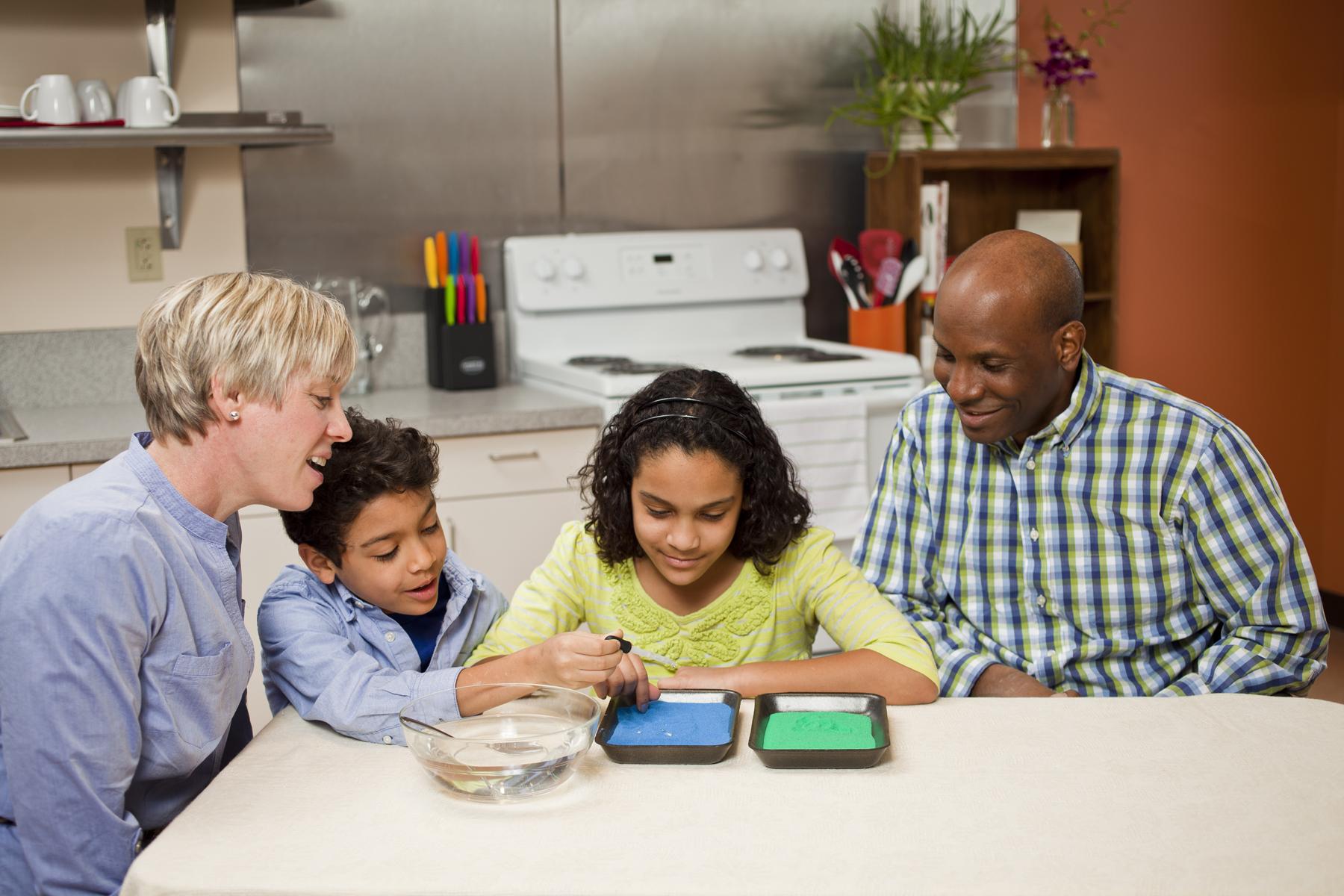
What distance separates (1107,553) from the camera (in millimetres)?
1722

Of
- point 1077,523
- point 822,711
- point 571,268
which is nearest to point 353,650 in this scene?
point 822,711

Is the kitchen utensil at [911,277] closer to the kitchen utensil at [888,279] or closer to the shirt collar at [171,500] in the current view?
the kitchen utensil at [888,279]

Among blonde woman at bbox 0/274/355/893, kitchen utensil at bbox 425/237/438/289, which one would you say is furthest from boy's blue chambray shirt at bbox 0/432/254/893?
Result: kitchen utensil at bbox 425/237/438/289

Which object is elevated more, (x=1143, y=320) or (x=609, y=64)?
(x=609, y=64)

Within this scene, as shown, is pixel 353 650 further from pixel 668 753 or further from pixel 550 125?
pixel 550 125

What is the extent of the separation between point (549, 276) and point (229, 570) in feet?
6.57

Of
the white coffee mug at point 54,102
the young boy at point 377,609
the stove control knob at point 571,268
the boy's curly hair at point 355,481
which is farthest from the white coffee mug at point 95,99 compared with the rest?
the boy's curly hair at point 355,481

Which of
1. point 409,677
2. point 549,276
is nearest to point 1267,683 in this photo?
point 409,677

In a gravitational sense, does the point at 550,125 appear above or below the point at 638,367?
above

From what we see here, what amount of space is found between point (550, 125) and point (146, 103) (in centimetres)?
101

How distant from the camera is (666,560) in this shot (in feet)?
5.10

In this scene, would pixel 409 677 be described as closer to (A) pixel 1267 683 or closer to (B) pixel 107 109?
(A) pixel 1267 683

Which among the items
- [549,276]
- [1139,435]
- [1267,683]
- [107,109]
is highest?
[107,109]

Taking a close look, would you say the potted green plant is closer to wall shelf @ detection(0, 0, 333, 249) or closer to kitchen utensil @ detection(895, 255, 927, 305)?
kitchen utensil @ detection(895, 255, 927, 305)
